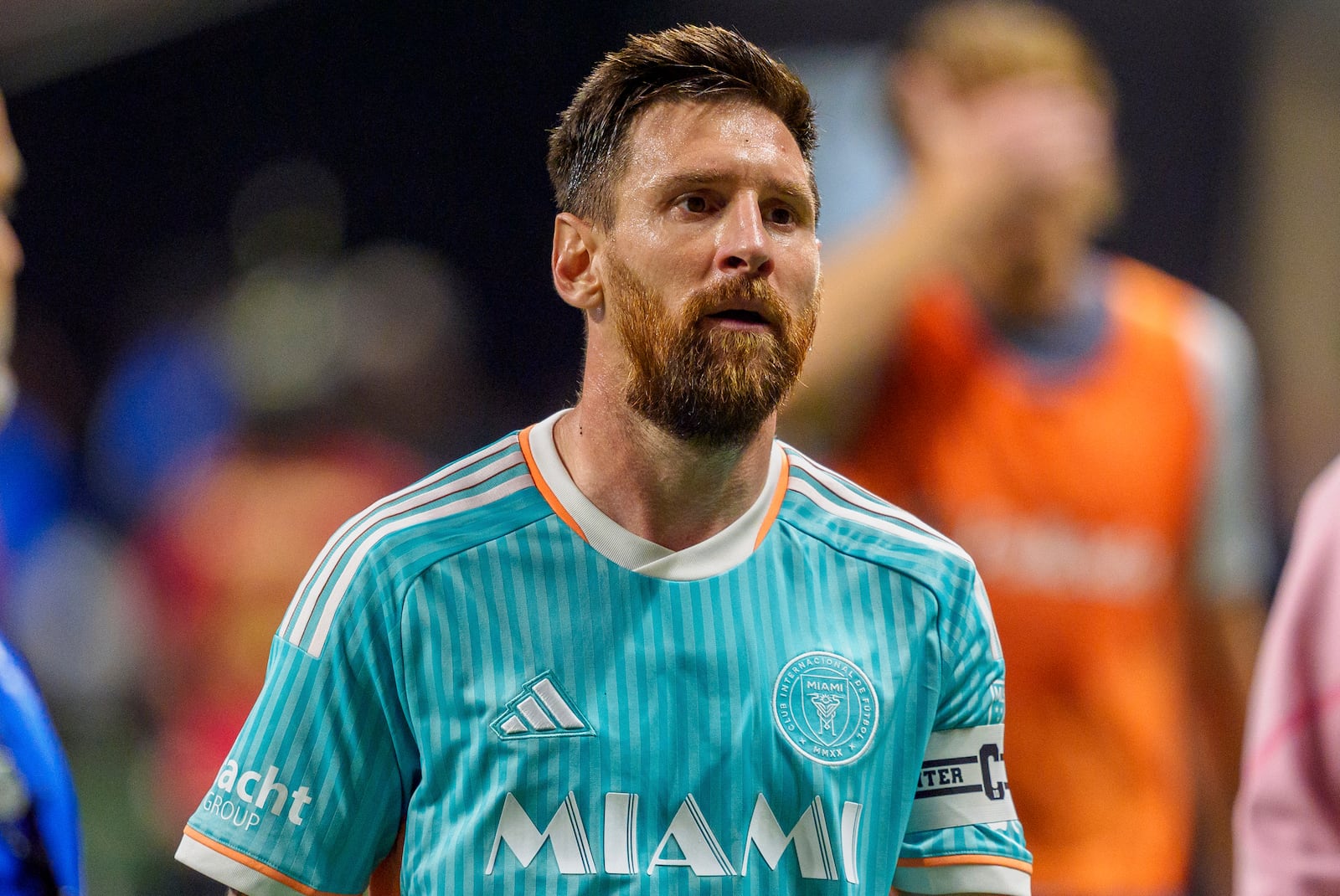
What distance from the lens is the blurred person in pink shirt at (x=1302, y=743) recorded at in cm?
187

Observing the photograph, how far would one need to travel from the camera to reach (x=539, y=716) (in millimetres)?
1379

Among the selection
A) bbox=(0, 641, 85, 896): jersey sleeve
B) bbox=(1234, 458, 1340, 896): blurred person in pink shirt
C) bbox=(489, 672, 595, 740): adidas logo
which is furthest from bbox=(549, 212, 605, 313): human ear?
bbox=(1234, 458, 1340, 896): blurred person in pink shirt

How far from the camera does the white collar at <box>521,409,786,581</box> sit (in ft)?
4.78

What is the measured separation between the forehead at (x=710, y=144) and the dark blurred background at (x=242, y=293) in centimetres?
158

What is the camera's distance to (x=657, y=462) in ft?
4.83

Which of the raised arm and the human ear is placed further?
the raised arm

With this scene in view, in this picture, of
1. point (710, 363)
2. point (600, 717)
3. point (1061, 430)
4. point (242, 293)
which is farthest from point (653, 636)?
point (1061, 430)

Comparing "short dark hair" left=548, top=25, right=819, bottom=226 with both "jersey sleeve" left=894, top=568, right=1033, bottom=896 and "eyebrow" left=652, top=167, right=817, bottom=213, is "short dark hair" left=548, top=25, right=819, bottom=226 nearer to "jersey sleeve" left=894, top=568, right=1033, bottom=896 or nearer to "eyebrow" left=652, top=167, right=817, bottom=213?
"eyebrow" left=652, top=167, right=817, bottom=213

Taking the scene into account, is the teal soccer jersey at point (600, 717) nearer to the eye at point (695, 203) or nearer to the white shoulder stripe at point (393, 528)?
the white shoulder stripe at point (393, 528)

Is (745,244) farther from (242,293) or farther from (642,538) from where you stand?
(242,293)

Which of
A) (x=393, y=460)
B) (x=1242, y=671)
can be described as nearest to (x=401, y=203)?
(x=393, y=460)

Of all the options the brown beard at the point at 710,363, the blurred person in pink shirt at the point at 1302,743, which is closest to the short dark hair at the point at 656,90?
the brown beard at the point at 710,363

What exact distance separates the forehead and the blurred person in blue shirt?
1107 mm

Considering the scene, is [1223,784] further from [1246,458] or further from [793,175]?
[793,175]
